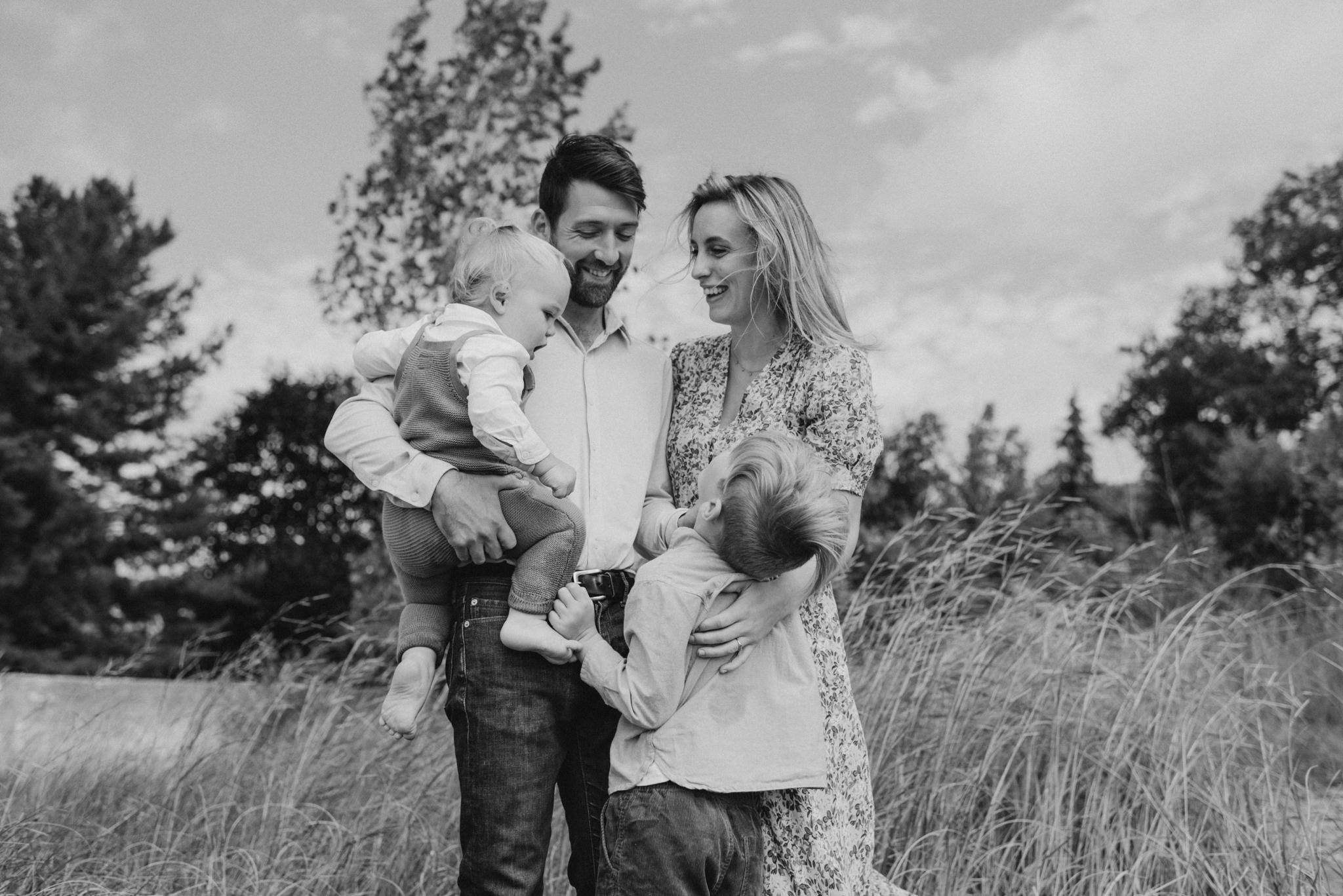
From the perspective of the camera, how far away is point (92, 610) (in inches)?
682

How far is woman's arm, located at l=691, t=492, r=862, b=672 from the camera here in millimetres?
1987

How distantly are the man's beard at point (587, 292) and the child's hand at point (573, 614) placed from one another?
0.70m

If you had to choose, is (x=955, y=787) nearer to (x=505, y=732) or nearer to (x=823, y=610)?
(x=823, y=610)

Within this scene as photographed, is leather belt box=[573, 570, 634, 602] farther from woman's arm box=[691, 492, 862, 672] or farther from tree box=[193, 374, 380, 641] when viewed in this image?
tree box=[193, 374, 380, 641]

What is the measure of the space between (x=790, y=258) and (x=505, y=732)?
112 cm

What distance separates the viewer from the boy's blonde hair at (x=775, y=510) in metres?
1.92

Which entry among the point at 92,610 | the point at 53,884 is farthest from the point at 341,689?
the point at 92,610

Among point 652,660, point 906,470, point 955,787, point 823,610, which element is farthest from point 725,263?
point 906,470

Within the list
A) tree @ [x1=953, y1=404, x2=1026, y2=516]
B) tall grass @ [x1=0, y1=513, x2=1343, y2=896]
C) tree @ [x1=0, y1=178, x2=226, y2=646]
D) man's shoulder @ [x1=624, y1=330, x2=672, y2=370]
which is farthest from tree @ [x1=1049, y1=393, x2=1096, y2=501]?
tree @ [x1=0, y1=178, x2=226, y2=646]

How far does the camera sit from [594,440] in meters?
2.28

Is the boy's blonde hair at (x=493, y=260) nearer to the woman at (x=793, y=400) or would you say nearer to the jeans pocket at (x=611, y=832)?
the woman at (x=793, y=400)

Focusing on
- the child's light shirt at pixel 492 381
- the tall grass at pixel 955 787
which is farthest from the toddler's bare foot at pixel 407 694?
the tall grass at pixel 955 787

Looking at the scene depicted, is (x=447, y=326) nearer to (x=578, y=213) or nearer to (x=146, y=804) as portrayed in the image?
(x=578, y=213)

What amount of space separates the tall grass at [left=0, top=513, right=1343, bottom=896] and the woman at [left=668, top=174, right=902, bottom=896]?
90 cm
